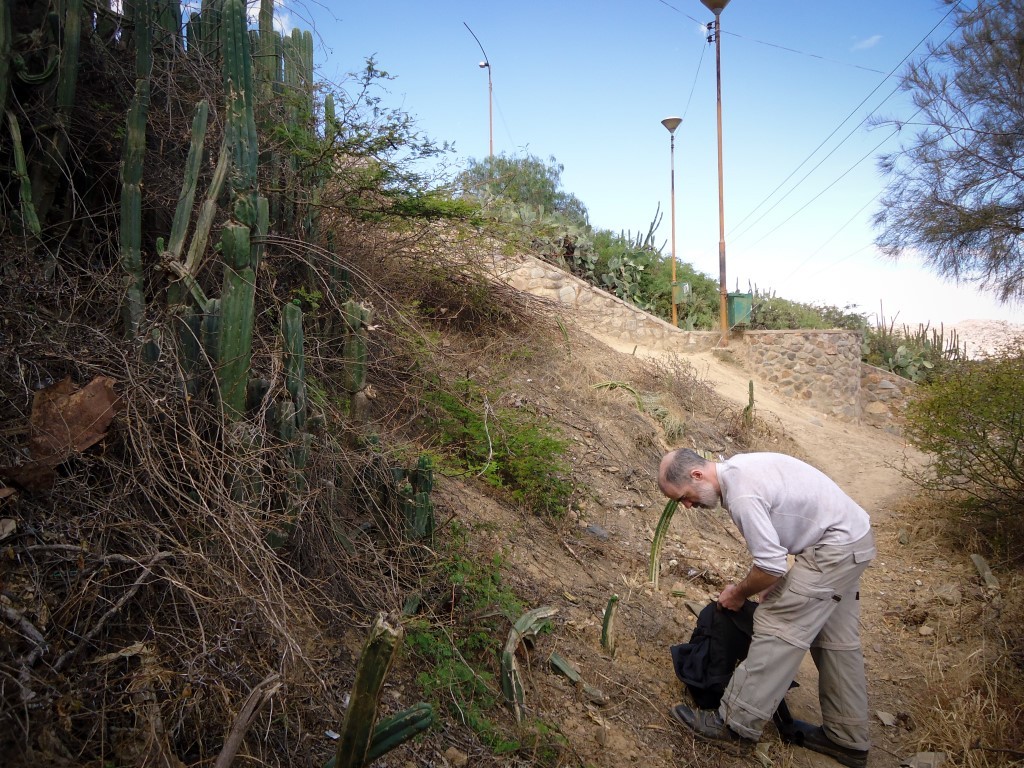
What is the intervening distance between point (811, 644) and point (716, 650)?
47cm

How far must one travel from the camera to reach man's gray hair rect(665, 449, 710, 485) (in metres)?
3.64

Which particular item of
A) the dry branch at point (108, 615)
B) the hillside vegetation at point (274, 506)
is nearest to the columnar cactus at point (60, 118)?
the hillside vegetation at point (274, 506)

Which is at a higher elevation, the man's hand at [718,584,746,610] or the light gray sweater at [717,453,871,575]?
the light gray sweater at [717,453,871,575]

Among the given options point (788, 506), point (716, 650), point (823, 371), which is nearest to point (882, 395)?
point (823, 371)

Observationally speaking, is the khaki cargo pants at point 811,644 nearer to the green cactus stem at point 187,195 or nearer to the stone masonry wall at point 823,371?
the green cactus stem at point 187,195

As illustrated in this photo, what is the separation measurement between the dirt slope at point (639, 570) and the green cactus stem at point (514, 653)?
13 cm

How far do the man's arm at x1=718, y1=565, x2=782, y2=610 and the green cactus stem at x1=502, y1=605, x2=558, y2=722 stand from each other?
0.95 m

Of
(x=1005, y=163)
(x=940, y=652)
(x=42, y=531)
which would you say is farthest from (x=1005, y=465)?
(x=42, y=531)

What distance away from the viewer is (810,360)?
41.1ft

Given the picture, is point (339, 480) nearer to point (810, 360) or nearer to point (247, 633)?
point (247, 633)

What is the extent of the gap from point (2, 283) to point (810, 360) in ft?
→ 38.7

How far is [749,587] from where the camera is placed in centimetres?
355

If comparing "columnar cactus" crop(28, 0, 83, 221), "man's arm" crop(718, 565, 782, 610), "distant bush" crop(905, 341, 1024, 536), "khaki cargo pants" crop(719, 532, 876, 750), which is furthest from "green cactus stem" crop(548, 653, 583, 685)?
"distant bush" crop(905, 341, 1024, 536)

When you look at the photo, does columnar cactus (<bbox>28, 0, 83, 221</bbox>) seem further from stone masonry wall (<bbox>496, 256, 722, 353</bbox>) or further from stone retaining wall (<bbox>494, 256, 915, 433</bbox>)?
stone retaining wall (<bbox>494, 256, 915, 433</bbox>)
